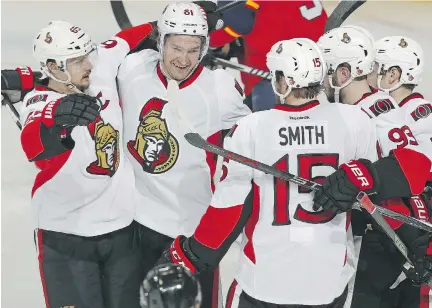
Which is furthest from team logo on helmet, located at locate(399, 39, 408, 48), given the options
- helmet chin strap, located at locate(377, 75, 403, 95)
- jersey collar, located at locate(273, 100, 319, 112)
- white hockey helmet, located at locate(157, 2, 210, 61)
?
jersey collar, located at locate(273, 100, 319, 112)

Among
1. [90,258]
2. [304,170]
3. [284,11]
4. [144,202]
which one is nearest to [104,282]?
[90,258]

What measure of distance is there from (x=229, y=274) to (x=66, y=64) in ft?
4.26

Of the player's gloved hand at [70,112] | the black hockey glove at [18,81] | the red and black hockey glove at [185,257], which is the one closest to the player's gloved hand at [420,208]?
the red and black hockey glove at [185,257]

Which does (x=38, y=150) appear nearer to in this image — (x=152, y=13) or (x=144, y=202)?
(x=144, y=202)

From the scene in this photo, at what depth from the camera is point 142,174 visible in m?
2.78

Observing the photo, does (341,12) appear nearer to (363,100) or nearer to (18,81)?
(363,100)

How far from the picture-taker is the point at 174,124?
275 cm

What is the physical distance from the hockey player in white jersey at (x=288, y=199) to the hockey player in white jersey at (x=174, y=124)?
0.45m

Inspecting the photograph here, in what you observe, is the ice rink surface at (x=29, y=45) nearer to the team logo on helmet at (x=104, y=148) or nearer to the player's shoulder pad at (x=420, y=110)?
the team logo on helmet at (x=104, y=148)

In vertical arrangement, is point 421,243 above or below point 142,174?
below

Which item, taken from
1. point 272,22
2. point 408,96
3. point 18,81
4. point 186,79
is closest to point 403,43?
point 408,96

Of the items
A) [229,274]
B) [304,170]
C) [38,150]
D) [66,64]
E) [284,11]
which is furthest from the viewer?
[284,11]

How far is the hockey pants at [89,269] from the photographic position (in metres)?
2.71

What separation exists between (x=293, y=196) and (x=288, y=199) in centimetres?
1
